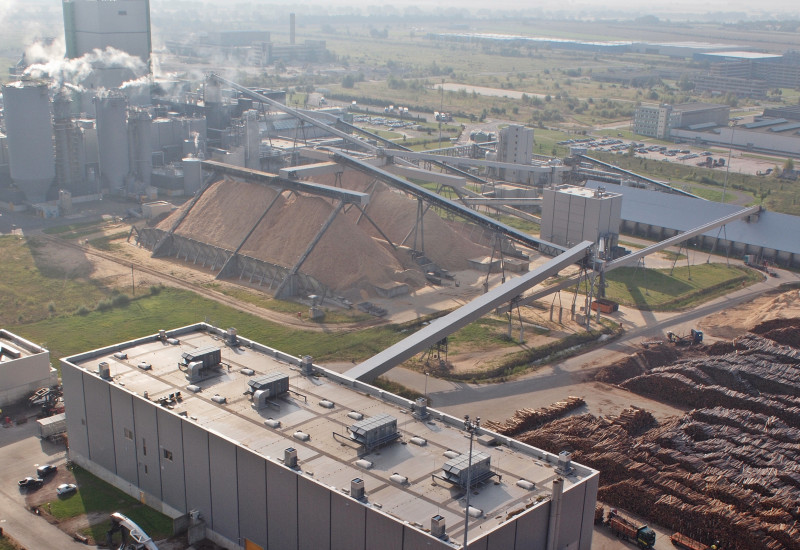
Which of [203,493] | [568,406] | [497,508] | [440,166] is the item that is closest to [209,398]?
[203,493]

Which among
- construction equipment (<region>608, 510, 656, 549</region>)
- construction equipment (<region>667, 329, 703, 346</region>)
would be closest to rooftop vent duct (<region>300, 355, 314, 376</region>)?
construction equipment (<region>608, 510, 656, 549</region>)

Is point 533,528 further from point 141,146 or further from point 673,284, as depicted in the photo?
point 141,146

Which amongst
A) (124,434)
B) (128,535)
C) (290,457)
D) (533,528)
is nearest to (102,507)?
(124,434)

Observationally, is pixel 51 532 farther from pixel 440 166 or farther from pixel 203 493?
pixel 440 166

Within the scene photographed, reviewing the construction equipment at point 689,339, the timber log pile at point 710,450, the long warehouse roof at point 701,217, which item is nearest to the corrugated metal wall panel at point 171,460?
the timber log pile at point 710,450

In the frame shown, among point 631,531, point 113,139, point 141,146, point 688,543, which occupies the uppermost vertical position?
point 113,139

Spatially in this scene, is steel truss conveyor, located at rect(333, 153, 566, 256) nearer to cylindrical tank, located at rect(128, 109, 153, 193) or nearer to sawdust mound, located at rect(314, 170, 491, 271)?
sawdust mound, located at rect(314, 170, 491, 271)
